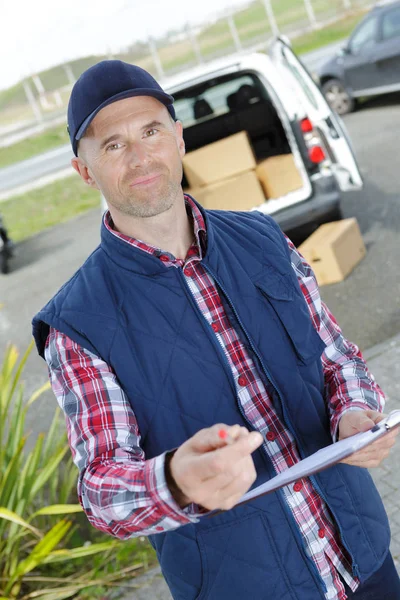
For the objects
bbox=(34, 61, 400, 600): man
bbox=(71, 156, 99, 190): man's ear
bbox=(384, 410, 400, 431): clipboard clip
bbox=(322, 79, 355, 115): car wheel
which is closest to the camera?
A: bbox=(384, 410, 400, 431): clipboard clip

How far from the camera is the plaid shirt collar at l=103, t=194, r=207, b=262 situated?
1745 mm

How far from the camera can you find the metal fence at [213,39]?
31.9 metres

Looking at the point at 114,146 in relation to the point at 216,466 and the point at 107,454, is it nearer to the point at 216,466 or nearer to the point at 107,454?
the point at 107,454

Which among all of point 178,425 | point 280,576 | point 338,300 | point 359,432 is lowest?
point 338,300

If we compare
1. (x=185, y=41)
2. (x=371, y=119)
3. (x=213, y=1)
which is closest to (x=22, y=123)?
(x=185, y=41)

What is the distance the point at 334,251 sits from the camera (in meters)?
6.05

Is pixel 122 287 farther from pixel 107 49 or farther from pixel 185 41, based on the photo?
pixel 107 49

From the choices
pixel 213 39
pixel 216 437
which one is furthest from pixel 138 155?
pixel 213 39

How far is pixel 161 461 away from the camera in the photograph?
1308 mm

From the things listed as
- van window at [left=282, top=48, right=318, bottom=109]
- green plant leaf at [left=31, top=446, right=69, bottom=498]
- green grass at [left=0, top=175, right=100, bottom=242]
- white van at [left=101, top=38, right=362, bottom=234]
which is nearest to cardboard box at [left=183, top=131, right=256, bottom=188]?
white van at [left=101, top=38, right=362, bottom=234]

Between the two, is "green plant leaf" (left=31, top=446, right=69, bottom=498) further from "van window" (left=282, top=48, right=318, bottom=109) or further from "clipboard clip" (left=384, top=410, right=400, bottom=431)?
"van window" (left=282, top=48, right=318, bottom=109)

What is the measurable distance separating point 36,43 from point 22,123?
39.8 ft

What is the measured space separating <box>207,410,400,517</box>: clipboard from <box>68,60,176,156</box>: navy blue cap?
0.95 metres

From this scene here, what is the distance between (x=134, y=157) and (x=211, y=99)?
598 cm
